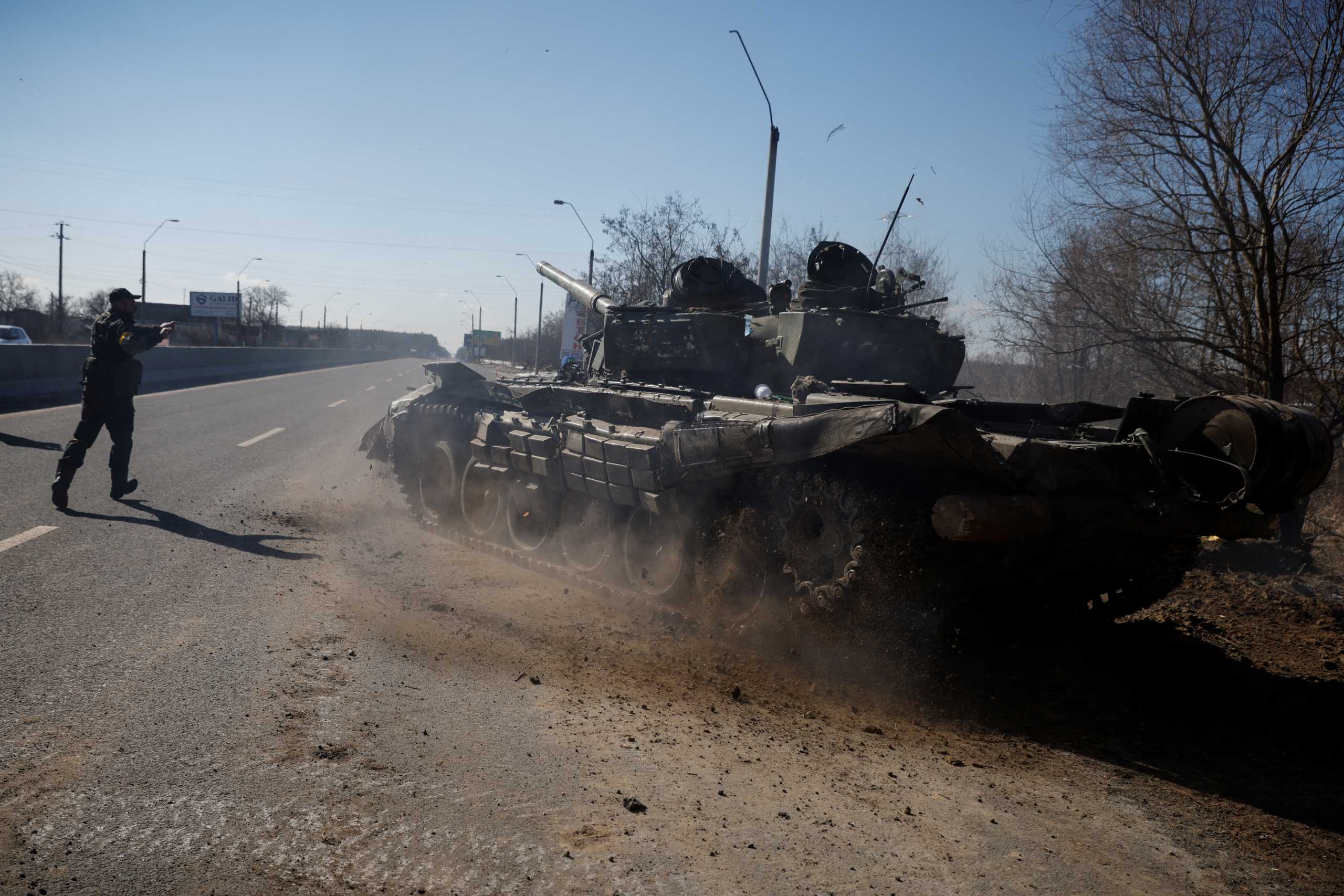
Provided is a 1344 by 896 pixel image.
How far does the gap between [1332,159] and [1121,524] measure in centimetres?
565

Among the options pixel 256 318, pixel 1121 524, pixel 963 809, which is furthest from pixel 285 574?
pixel 256 318

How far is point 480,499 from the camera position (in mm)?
10305

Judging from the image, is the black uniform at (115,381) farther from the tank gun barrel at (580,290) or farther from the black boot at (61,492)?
the tank gun barrel at (580,290)

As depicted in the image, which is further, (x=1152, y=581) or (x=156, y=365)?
(x=156, y=365)

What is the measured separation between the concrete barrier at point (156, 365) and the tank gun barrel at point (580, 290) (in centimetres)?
778

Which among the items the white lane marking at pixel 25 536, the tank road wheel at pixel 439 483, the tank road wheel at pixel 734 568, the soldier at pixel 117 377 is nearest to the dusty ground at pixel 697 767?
the tank road wheel at pixel 734 568

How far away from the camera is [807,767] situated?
14.5 ft

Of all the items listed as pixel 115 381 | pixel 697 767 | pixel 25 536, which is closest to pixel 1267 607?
pixel 697 767

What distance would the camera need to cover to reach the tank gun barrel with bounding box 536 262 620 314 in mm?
10312

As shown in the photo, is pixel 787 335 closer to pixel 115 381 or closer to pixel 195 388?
pixel 115 381

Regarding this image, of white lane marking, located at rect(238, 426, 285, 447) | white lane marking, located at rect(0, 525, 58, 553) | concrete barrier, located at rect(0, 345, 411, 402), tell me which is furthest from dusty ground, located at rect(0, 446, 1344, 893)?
concrete barrier, located at rect(0, 345, 411, 402)

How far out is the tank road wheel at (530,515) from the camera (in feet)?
30.6

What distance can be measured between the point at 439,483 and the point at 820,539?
5.97 metres

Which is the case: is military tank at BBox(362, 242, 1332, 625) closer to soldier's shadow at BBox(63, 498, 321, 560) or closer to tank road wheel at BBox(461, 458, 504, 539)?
tank road wheel at BBox(461, 458, 504, 539)
